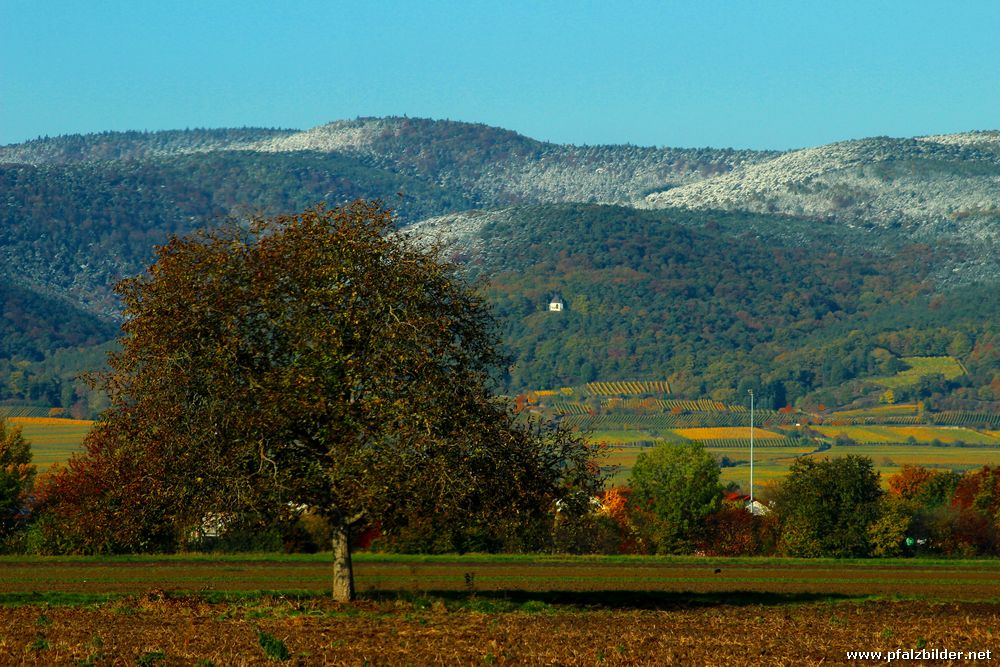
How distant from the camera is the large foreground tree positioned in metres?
39.4

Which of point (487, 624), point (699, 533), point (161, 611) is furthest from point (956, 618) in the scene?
point (699, 533)

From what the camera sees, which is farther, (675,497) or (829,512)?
(675,497)

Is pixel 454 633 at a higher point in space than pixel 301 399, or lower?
lower

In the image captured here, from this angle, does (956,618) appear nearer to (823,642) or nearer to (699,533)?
(823,642)

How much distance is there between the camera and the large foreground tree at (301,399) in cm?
3944

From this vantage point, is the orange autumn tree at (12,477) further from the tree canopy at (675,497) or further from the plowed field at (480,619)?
the tree canopy at (675,497)

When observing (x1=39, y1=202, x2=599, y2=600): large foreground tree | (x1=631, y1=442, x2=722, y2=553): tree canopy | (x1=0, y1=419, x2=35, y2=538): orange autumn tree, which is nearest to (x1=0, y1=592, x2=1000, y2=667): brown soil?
(x1=39, y1=202, x2=599, y2=600): large foreground tree

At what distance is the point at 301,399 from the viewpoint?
3934 centimetres

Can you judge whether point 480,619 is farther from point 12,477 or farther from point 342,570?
point 12,477

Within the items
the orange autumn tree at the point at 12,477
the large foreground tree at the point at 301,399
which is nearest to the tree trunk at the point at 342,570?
the large foreground tree at the point at 301,399

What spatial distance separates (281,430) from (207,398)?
2.34m

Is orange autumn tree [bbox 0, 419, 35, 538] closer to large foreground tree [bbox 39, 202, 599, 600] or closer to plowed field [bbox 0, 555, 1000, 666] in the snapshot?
plowed field [bbox 0, 555, 1000, 666]

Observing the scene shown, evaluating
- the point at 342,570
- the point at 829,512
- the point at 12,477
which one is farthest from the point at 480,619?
the point at 829,512

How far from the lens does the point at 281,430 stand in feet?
131
